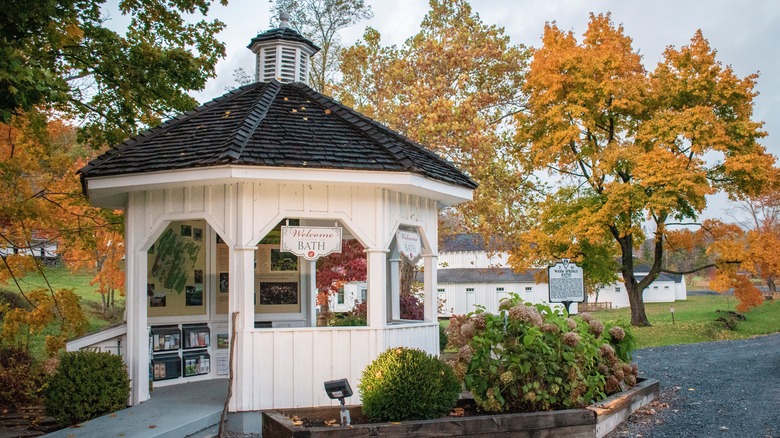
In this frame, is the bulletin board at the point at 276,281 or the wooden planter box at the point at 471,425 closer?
the wooden planter box at the point at 471,425

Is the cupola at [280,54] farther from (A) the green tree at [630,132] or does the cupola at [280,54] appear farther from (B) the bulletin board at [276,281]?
(A) the green tree at [630,132]

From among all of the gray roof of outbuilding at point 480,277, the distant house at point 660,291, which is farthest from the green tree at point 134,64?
the distant house at point 660,291

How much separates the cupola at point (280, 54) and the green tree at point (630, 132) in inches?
566

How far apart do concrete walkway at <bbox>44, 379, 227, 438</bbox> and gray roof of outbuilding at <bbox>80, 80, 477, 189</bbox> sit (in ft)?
9.27

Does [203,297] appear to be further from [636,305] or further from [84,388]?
[636,305]

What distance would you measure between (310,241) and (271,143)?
1277 mm

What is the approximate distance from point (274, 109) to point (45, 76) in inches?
140

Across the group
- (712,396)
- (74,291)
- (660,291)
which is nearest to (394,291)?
(712,396)

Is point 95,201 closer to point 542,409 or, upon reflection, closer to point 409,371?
point 409,371

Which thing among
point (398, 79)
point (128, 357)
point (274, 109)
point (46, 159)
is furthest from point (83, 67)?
point (398, 79)

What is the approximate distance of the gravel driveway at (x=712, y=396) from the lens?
8.28 metres

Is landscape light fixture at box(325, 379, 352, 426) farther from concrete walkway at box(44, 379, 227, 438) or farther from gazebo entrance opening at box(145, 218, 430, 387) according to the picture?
gazebo entrance opening at box(145, 218, 430, 387)

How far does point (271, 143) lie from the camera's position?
8.64 m

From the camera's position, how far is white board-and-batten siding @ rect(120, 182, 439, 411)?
8375mm
